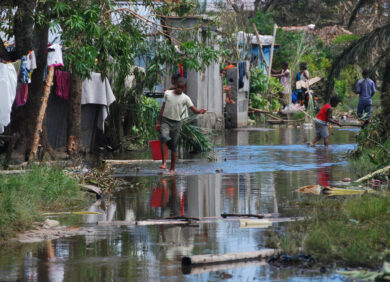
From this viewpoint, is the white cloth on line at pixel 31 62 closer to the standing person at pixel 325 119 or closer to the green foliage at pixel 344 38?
the standing person at pixel 325 119

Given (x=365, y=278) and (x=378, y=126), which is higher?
(x=378, y=126)

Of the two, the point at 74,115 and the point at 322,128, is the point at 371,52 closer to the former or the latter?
the point at 322,128

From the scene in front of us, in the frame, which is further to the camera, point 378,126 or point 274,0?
point 274,0

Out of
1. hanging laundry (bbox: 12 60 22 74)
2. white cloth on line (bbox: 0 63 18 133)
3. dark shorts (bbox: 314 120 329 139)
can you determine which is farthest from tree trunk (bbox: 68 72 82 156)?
dark shorts (bbox: 314 120 329 139)

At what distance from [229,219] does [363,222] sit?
167 cm

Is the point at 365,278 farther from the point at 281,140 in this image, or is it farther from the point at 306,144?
the point at 281,140

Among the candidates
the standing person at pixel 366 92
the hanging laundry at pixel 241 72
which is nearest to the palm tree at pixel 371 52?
the standing person at pixel 366 92

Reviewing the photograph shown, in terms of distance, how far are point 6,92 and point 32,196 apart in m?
3.64

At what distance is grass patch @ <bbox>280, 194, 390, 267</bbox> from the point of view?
6566 millimetres

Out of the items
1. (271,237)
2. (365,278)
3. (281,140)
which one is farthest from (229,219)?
(281,140)

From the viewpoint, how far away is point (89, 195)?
446 inches

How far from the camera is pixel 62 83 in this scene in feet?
54.8

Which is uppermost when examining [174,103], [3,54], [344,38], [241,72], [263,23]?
[263,23]

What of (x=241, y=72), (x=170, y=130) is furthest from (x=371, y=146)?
(x=241, y=72)
